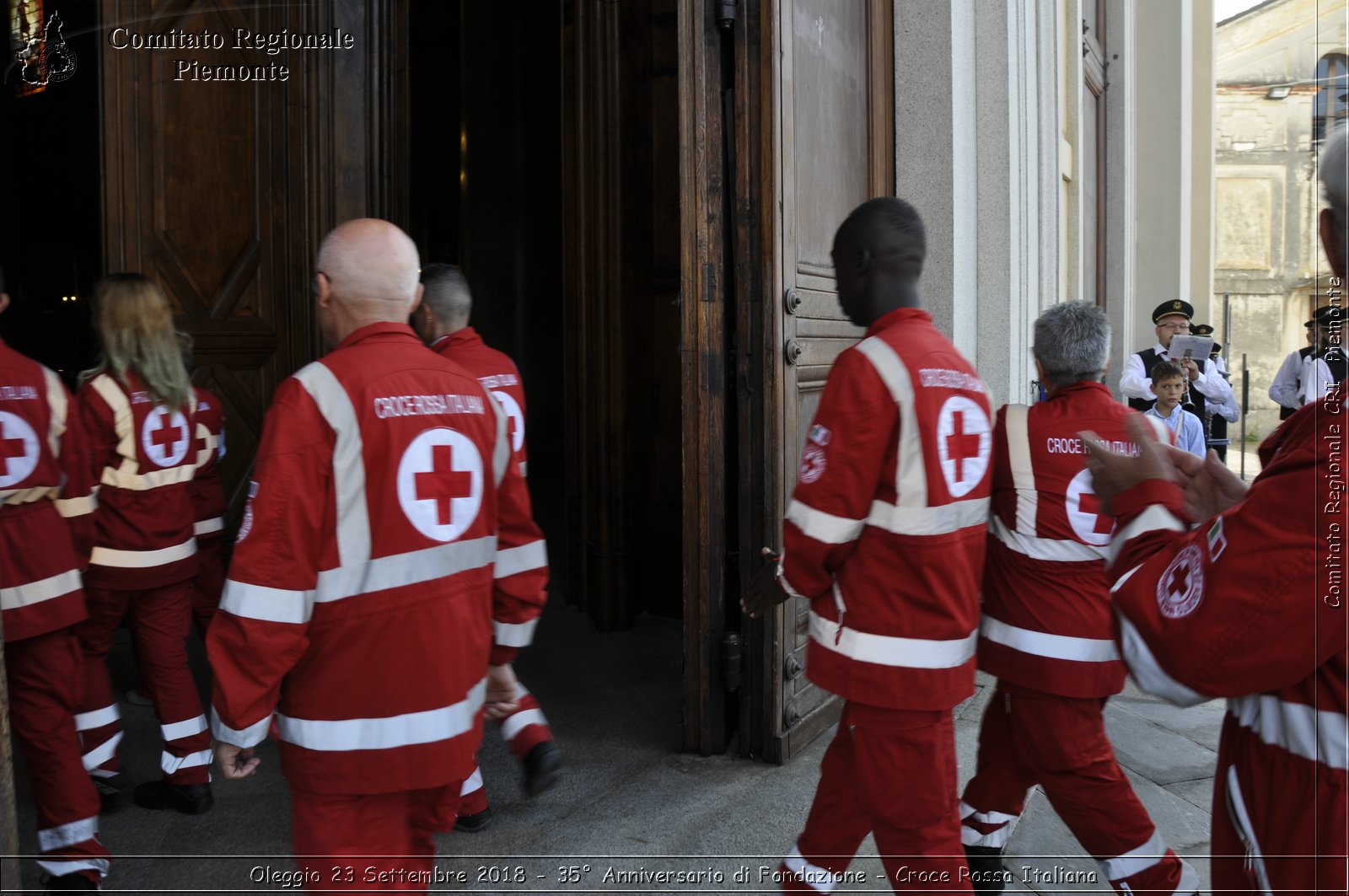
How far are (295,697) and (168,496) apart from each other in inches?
80.7

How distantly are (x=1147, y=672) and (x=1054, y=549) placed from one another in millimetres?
1525

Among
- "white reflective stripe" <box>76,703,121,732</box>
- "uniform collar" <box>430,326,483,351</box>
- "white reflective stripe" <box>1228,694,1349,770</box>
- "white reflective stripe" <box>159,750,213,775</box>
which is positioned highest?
"uniform collar" <box>430,326,483,351</box>

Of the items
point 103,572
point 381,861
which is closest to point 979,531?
point 381,861

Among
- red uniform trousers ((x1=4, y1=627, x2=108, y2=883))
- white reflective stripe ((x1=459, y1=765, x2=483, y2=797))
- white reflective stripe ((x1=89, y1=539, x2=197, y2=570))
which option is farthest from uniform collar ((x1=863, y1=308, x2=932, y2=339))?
white reflective stripe ((x1=89, y1=539, x2=197, y2=570))

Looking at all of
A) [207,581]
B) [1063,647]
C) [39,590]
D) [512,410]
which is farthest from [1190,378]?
[39,590]

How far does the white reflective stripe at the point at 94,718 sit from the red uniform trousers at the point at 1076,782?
3.08 meters

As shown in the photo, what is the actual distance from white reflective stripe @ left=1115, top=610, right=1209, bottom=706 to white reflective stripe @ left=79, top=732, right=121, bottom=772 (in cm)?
360

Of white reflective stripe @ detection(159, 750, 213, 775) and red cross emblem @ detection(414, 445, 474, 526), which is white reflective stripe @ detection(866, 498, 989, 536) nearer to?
red cross emblem @ detection(414, 445, 474, 526)

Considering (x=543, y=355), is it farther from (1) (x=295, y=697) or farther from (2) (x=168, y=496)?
(1) (x=295, y=697)

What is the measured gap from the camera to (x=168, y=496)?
381cm

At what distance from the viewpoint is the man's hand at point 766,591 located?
2.76 metres

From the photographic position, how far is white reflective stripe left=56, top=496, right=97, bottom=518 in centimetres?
326

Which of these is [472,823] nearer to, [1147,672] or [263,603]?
[263,603]

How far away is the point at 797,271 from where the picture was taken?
4266mm
